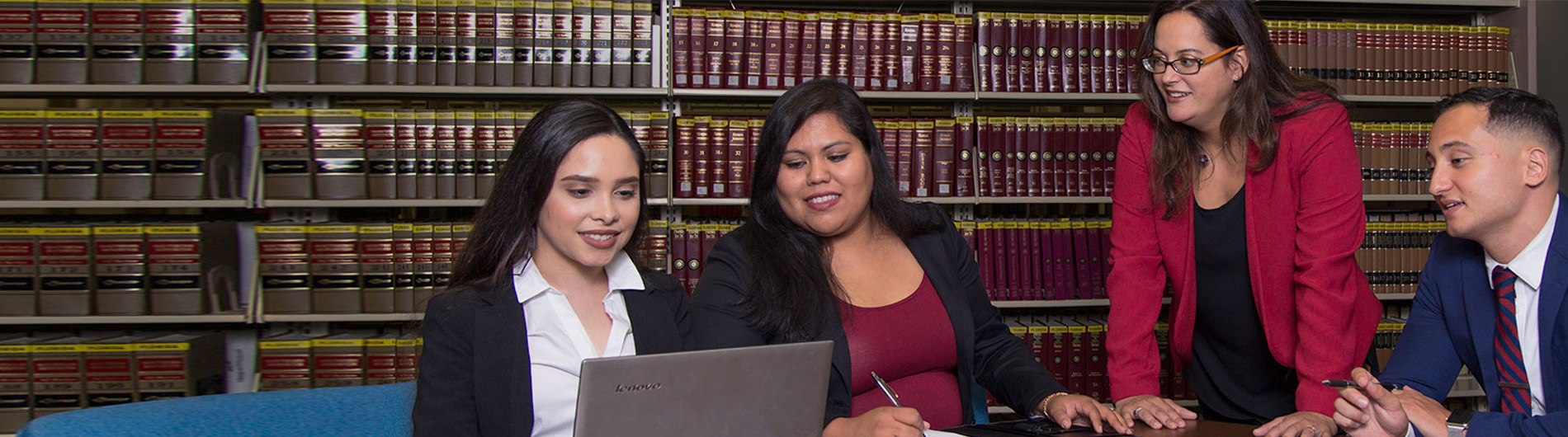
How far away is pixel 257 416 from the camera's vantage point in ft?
3.77

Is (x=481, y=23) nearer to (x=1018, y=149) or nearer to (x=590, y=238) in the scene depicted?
(x=1018, y=149)

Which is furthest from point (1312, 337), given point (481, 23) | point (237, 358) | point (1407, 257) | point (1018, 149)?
point (237, 358)

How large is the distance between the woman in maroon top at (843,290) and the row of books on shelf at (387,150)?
157cm

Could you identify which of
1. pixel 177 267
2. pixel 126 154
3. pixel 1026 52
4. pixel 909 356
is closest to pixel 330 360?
pixel 177 267

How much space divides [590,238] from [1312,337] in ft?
3.54

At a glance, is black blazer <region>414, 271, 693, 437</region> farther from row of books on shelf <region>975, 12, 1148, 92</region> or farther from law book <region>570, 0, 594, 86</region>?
row of books on shelf <region>975, 12, 1148, 92</region>

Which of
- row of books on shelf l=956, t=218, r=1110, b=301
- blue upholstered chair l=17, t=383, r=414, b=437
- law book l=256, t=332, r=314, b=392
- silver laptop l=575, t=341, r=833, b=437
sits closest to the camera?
silver laptop l=575, t=341, r=833, b=437

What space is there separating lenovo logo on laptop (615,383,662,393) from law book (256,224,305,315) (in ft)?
8.17

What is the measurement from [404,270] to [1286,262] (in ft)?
8.01

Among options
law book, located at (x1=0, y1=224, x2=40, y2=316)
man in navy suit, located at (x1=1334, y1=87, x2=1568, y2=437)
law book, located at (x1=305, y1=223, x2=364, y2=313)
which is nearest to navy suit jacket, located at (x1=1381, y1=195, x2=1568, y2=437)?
man in navy suit, located at (x1=1334, y1=87, x2=1568, y2=437)

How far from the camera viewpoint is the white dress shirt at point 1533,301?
128 cm

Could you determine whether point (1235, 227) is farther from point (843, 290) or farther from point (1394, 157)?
point (1394, 157)

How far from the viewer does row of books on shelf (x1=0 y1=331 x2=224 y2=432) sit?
9.71 ft

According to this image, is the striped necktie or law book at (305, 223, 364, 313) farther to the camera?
law book at (305, 223, 364, 313)
